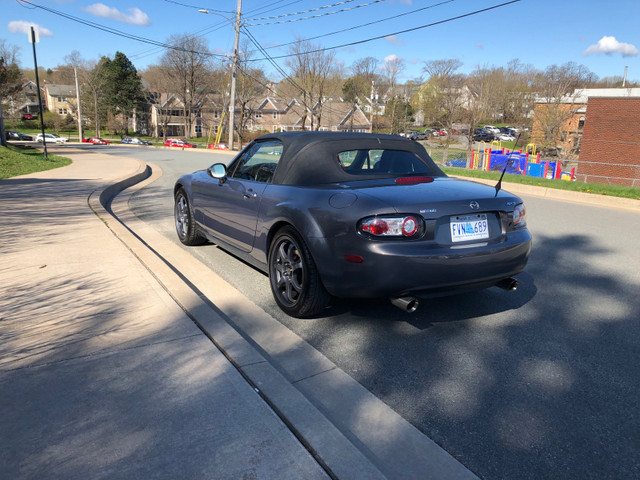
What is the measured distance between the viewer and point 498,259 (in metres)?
3.63

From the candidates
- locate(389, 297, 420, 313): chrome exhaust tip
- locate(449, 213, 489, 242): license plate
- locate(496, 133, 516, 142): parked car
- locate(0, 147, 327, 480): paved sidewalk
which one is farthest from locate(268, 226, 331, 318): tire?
locate(496, 133, 516, 142): parked car

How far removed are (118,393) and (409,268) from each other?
77.9 inches

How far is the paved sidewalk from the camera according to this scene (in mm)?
2158

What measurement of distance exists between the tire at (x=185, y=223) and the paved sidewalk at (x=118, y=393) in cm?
138

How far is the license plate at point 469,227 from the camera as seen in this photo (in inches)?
138

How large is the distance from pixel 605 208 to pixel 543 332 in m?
9.14

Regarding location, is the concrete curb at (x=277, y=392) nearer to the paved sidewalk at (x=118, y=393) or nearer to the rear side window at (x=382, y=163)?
the paved sidewalk at (x=118, y=393)

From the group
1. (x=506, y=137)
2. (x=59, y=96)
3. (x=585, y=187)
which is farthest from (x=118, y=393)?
(x=59, y=96)

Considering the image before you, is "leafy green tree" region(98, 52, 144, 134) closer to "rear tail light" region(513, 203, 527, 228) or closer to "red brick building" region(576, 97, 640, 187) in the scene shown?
"red brick building" region(576, 97, 640, 187)

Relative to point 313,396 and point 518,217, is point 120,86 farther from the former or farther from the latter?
point 313,396

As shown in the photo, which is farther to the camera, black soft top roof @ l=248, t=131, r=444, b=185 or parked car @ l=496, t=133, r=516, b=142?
parked car @ l=496, t=133, r=516, b=142

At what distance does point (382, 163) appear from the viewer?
4.51 metres

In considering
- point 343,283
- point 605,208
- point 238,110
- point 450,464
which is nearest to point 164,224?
point 343,283

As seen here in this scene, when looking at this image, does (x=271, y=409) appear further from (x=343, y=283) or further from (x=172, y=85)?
(x=172, y=85)
